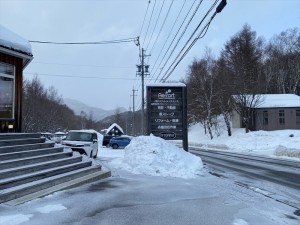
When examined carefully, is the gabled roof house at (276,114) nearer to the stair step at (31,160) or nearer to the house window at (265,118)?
the house window at (265,118)

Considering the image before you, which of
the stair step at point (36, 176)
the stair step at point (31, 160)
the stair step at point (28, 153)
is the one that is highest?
the stair step at point (28, 153)

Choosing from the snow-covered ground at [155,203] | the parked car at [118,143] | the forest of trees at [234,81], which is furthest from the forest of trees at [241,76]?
the snow-covered ground at [155,203]

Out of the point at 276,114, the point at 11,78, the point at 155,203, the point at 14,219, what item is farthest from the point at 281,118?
the point at 14,219

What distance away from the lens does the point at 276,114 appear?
176 ft

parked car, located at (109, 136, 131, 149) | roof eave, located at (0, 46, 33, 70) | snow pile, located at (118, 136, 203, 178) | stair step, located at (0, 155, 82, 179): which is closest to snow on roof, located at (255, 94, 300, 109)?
parked car, located at (109, 136, 131, 149)

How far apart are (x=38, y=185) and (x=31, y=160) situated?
188 cm

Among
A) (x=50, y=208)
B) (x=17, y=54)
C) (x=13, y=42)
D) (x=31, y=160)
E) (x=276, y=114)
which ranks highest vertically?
(x=13, y=42)

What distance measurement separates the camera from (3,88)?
49.8 feet

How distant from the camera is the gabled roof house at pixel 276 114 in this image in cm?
5309

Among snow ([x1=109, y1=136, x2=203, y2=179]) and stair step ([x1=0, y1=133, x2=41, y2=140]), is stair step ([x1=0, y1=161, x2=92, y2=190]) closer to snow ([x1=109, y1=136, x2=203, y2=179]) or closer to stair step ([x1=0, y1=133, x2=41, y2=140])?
stair step ([x1=0, y1=133, x2=41, y2=140])

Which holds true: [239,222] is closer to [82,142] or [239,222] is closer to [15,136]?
[15,136]

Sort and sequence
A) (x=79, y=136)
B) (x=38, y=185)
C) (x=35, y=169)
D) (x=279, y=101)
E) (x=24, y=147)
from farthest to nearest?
(x=279, y=101), (x=79, y=136), (x=24, y=147), (x=35, y=169), (x=38, y=185)

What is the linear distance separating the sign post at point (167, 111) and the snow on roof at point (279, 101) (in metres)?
37.1

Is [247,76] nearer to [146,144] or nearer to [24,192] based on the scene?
[146,144]
